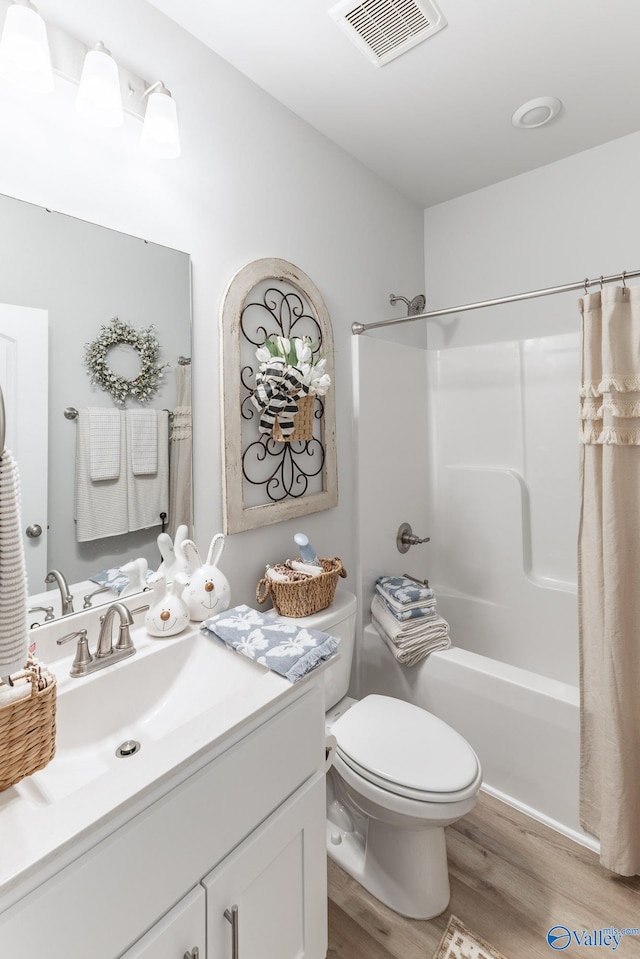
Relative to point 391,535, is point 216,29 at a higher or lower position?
higher

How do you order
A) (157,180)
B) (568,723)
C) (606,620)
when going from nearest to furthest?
(157,180)
(606,620)
(568,723)

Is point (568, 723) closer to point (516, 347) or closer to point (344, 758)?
point (344, 758)

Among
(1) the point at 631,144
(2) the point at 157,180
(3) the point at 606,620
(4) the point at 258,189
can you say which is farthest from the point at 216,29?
(3) the point at 606,620

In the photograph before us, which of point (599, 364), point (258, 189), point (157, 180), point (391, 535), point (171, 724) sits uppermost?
point (258, 189)

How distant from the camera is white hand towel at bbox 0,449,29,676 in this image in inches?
25.0

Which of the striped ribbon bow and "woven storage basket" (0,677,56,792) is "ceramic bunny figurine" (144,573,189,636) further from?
the striped ribbon bow

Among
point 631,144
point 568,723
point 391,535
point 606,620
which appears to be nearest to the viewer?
point 606,620

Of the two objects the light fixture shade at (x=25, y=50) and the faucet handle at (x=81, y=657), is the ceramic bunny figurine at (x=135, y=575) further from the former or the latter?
the light fixture shade at (x=25, y=50)

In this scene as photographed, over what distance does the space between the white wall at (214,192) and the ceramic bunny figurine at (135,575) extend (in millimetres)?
209

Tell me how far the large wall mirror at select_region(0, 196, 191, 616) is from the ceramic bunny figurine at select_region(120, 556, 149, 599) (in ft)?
0.08

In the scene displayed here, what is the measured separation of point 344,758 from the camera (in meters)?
1.38

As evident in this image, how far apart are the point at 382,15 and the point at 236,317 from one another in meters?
0.91

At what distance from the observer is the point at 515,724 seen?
65.7 inches

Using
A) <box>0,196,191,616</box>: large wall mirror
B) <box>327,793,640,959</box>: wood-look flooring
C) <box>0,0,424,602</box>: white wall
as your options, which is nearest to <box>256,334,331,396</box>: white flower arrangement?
<box>0,0,424,602</box>: white wall
